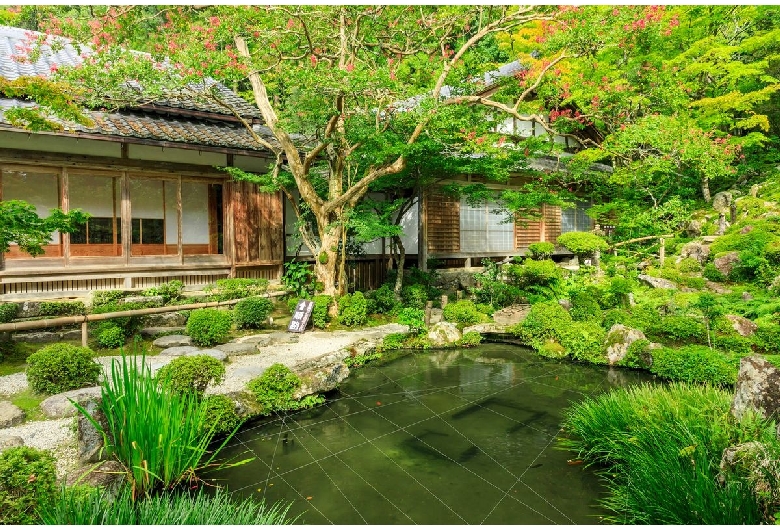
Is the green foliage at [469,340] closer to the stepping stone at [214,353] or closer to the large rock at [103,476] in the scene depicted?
the stepping stone at [214,353]

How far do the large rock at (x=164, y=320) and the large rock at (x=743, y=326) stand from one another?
11.2 metres

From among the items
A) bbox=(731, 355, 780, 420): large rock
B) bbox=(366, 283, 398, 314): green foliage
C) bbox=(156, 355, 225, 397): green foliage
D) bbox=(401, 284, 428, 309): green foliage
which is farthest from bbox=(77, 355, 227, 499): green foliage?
bbox=(401, 284, 428, 309): green foliage

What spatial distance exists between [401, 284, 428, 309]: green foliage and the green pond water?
4.16m

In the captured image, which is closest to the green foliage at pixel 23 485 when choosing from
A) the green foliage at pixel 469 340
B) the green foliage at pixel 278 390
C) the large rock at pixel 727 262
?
the green foliage at pixel 278 390

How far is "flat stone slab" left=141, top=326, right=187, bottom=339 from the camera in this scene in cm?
877

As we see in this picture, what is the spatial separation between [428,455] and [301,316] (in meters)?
5.24

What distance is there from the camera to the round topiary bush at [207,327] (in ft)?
26.9

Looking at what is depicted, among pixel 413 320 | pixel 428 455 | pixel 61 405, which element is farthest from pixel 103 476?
pixel 413 320

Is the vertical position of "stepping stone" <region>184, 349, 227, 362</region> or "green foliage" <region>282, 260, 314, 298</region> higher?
"green foliage" <region>282, 260, 314, 298</region>

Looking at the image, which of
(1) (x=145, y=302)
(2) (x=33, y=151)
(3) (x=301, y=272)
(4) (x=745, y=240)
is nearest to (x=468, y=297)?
(3) (x=301, y=272)

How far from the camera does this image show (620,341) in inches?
332

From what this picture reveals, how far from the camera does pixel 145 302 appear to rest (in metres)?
9.62

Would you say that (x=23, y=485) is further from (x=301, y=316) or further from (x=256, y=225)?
(x=256, y=225)

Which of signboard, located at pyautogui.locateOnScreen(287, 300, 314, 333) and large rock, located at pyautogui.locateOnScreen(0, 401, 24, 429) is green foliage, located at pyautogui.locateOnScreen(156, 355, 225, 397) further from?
signboard, located at pyautogui.locateOnScreen(287, 300, 314, 333)
